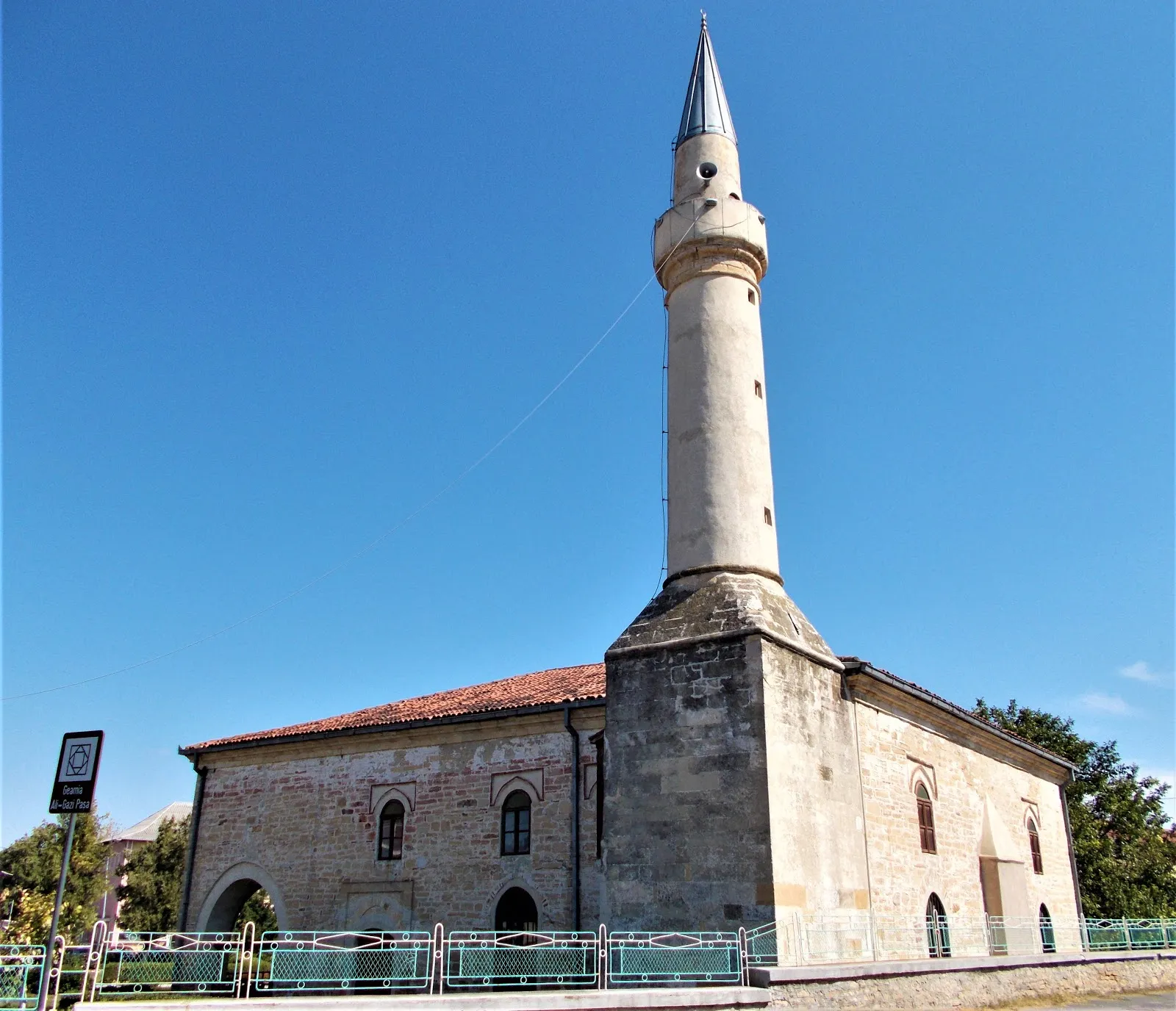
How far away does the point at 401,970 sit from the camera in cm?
1270

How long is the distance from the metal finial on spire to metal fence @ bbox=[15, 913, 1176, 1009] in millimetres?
10720

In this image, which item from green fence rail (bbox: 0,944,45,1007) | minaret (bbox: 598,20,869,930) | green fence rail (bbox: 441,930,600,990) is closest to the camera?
green fence rail (bbox: 0,944,45,1007)

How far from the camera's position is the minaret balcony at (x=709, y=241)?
13.1m

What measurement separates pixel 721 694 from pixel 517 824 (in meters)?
5.22

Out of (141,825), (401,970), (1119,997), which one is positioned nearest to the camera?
(401,970)

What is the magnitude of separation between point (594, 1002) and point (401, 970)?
667 cm

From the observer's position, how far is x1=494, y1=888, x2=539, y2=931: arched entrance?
13648mm

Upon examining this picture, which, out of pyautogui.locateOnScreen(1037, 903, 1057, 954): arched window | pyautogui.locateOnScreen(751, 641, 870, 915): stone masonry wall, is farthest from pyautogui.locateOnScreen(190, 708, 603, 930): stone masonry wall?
pyautogui.locateOnScreen(1037, 903, 1057, 954): arched window

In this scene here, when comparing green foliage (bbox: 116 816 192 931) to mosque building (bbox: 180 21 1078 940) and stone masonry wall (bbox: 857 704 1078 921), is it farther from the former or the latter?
stone masonry wall (bbox: 857 704 1078 921)

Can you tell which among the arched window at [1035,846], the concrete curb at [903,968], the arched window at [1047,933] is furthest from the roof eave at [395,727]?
the arched window at [1035,846]

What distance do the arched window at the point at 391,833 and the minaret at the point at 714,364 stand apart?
6.56m

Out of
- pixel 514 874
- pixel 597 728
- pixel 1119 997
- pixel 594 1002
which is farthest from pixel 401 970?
pixel 1119 997

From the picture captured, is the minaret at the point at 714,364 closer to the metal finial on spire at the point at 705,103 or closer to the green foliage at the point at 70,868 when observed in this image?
the metal finial on spire at the point at 705,103

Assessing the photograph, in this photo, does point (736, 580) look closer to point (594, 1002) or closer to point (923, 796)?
point (923, 796)
